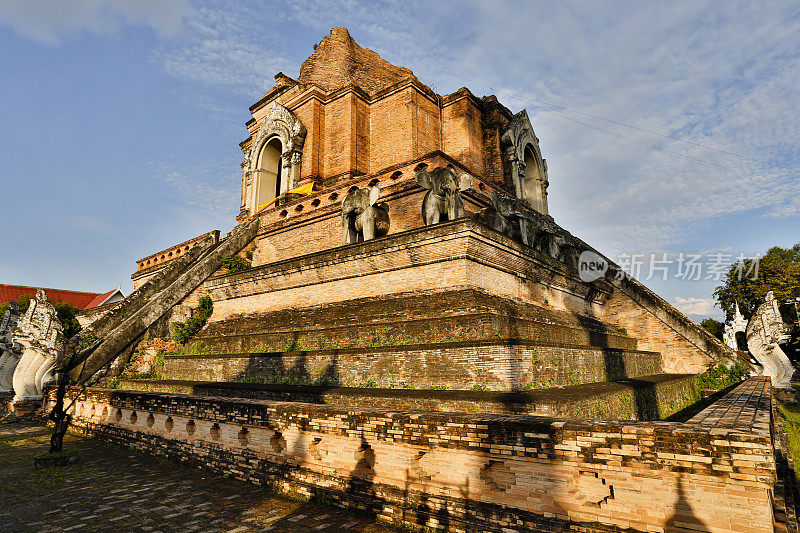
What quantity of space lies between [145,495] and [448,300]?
4.70m

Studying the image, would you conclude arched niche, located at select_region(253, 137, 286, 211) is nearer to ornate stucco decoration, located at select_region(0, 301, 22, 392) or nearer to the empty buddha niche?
the empty buddha niche

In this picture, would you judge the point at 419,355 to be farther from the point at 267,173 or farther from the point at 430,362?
the point at 267,173

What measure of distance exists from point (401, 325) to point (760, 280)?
33.2 m

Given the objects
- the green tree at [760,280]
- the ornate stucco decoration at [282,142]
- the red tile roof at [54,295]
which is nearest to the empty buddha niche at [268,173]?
the ornate stucco decoration at [282,142]

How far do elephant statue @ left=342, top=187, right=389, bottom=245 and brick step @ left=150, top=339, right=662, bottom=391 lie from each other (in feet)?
12.4

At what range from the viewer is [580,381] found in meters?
7.30

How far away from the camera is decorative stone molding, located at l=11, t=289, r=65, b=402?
9.55m

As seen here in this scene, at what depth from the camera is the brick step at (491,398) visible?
16.7 ft

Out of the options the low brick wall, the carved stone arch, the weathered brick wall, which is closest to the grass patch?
the weathered brick wall

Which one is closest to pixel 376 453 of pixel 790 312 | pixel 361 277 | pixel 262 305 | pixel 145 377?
pixel 361 277

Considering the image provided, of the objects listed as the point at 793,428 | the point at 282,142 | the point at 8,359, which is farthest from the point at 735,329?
the point at 8,359

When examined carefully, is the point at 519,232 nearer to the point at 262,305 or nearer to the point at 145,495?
the point at 262,305

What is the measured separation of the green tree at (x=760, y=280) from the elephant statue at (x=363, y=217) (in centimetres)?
2935

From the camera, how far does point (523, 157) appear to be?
18047 millimetres
